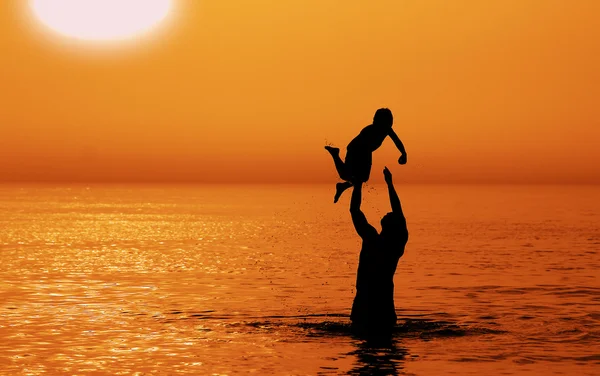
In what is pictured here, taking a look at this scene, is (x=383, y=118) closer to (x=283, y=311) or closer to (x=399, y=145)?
(x=399, y=145)

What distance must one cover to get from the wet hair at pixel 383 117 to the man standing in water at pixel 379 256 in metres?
1.89

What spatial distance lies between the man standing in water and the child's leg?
1.88ft

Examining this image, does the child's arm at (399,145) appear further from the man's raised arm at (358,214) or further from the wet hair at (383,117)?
the man's raised arm at (358,214)

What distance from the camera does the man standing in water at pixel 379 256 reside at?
84.2ft

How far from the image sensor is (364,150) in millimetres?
23938

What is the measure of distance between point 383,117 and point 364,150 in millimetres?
895

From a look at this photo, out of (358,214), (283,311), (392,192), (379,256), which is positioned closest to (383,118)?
(392,192)

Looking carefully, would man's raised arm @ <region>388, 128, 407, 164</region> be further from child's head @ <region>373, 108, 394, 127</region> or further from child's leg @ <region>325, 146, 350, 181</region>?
child's leg @ <region>325, 146, 350, 181</region>

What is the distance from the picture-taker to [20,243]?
7469 cm

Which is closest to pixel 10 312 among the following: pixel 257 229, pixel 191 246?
pixel 191 246

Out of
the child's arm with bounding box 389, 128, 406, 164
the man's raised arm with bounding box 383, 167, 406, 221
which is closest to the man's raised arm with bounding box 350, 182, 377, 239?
the man's raised arm with bounding box 383, 167, 406, 221

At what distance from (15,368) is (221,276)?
2472 cm

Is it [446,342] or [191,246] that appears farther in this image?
[191,246]

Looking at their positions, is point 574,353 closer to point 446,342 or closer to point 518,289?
point 446,342
